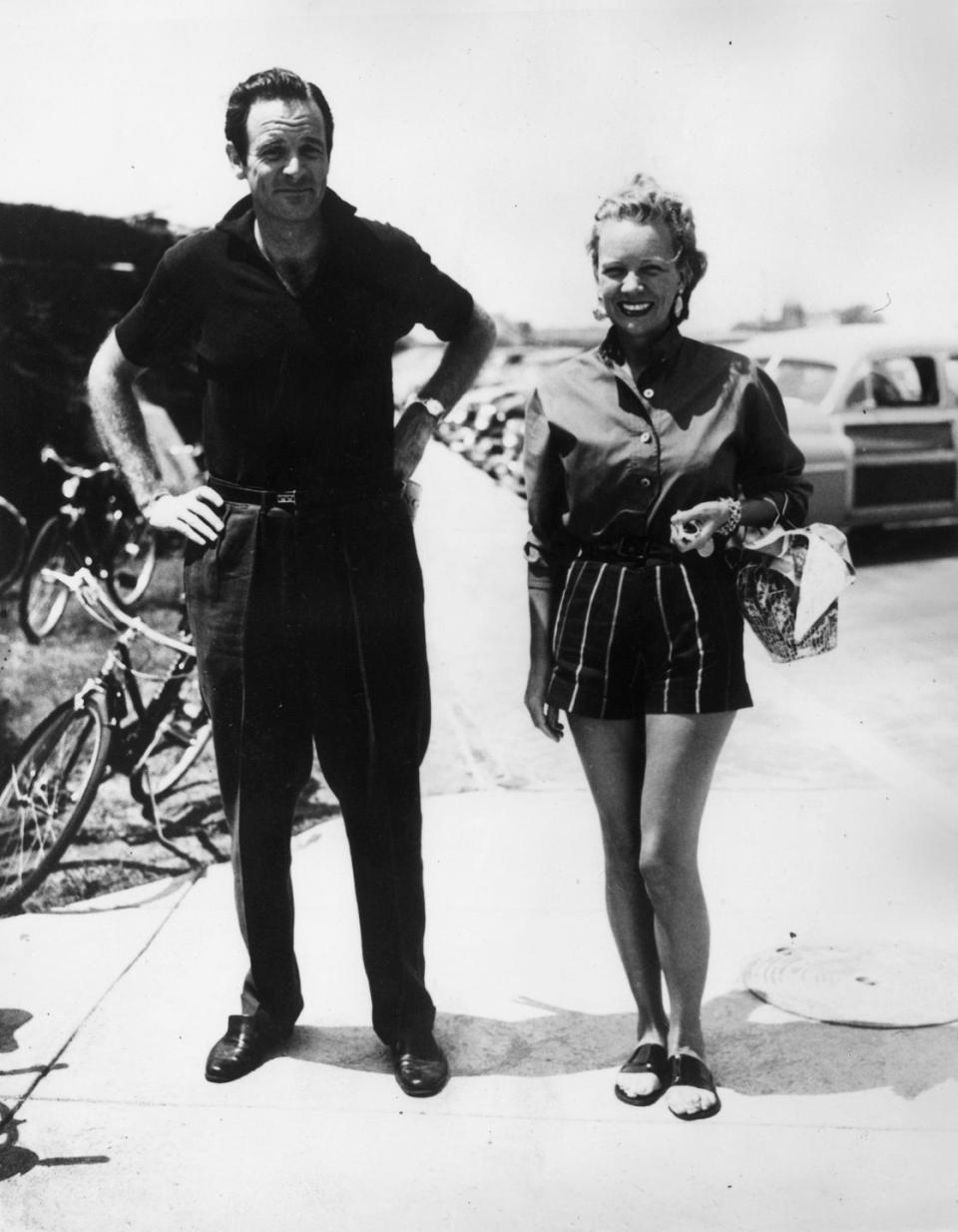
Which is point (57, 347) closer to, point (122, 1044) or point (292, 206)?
point (292, 206)

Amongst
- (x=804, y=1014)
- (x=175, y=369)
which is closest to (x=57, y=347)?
(x=175, y=369)

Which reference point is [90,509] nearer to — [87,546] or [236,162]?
[87,546]

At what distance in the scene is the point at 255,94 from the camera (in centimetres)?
292

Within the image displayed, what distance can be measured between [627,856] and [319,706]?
77 cm

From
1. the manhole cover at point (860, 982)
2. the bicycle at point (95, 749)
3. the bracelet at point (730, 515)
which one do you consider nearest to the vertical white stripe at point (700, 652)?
the bracelet at point (730, 515)

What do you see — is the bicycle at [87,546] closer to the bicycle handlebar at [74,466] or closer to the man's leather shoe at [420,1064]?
the bicycle handlebar at [74,466]

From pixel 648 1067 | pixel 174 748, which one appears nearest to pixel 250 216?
pixel 174 748

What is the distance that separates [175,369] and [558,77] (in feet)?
3.86

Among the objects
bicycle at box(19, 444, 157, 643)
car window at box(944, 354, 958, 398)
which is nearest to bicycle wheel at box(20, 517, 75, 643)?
bicycle at box(19, 444, 157, 643)

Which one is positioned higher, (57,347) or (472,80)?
(472,80)

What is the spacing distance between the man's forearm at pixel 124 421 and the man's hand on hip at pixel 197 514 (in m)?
0.10

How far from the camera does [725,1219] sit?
290 cm

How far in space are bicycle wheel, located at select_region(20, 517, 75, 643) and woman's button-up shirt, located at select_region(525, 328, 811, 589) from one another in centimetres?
171

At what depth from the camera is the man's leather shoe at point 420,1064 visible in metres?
3.14
